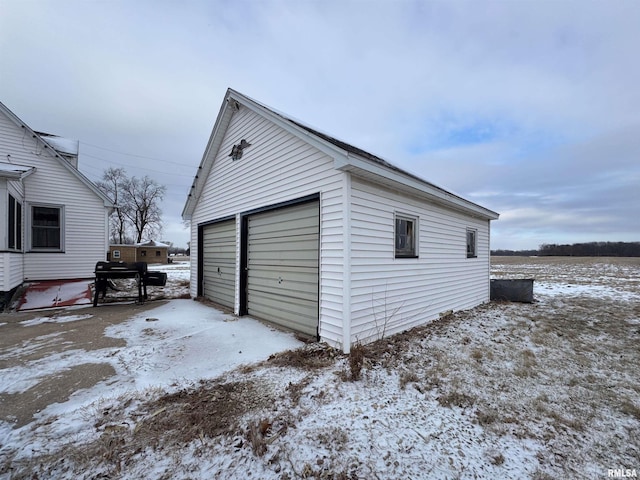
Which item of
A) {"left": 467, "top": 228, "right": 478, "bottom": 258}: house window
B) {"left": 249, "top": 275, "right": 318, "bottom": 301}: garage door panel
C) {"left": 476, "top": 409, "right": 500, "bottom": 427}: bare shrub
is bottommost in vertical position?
{"left": 476, "top": 409, "right": 500, "bottom": 427}: bare shrub

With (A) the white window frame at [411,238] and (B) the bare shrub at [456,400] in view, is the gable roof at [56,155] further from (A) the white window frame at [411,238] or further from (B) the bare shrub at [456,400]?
(B) the bare shrub at [456,400]

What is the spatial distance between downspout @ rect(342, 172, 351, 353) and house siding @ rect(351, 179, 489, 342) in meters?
0.11

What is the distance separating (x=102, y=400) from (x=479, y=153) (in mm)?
23898

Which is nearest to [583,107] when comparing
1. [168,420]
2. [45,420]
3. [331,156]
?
[331,156]

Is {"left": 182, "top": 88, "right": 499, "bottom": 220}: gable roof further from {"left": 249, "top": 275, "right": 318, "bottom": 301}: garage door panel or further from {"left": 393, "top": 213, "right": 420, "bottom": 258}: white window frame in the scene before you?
{"left": 249, "top": 275, "right": 318, "bottom": 301}: garage door panel

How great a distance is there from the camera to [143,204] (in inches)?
1531

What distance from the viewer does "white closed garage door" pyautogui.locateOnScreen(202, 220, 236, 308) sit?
764 centimetres

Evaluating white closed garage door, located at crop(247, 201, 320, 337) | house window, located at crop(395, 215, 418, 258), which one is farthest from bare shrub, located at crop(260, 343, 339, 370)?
house window, located at crop(395, 215, 418, 258)

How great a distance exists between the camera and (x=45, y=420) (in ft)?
8.39

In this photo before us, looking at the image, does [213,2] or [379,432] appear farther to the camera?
[213,2]

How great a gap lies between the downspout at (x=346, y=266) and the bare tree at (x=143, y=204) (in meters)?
43.2

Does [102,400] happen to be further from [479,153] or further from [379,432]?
[479,153]

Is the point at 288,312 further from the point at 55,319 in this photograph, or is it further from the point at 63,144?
the point at 63,144

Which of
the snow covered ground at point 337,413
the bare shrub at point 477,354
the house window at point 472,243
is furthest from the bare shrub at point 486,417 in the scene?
the house window at point 472,243
